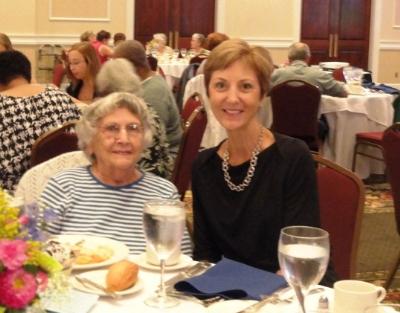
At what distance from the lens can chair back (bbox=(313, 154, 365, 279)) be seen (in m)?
2.34

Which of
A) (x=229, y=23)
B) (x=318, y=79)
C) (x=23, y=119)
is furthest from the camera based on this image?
(x=229, y=23)

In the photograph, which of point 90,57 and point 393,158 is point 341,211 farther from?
point 90,57

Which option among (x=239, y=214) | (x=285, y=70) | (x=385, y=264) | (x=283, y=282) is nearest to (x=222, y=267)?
(x=283, y=282)

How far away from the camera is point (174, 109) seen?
486 cm

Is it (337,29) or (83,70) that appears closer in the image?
(83,70)

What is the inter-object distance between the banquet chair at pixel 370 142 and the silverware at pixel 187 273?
15.0ft

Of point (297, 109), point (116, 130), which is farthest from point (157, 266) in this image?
point (297, 109)

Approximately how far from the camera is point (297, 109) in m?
6.15

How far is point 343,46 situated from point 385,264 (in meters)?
9.05

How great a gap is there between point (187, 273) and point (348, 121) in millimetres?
5020

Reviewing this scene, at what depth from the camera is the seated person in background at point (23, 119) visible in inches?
142

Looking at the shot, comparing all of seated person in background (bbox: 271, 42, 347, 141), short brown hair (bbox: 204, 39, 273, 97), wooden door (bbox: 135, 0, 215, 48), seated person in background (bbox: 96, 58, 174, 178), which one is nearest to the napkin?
short brown hair (bbox: 204, 39, 273, 97)

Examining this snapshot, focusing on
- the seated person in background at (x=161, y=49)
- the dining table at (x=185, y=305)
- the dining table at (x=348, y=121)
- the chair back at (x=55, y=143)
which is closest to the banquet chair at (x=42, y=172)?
the chair back at (x=55, y=143)

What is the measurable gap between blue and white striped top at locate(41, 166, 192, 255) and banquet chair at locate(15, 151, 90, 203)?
168 millimetres
